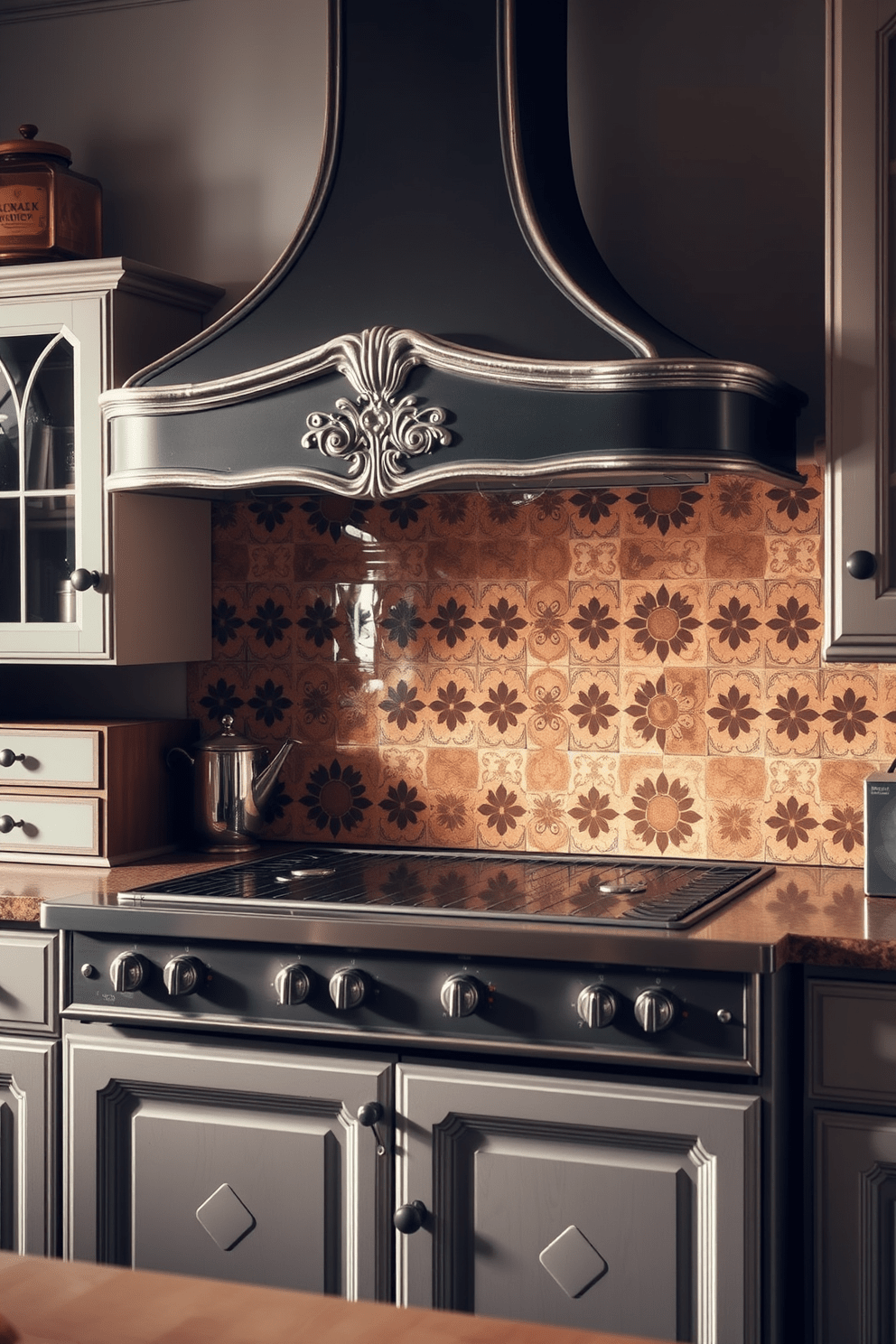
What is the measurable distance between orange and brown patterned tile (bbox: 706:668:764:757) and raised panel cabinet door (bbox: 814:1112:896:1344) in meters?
0.78

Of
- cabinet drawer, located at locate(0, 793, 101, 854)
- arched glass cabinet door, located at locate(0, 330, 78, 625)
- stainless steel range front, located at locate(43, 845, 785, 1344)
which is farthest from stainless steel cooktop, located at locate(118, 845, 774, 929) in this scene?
arched glass cabinet door, located at locate(0, 330, 78, 625)

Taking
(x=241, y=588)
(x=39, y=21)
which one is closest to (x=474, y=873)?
(x=241, y=588)

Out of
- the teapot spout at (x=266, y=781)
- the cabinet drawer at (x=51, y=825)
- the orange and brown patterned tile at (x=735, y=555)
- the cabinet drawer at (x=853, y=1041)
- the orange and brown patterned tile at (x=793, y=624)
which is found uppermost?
the orange and brown patterned tile at (x=735, y=555)

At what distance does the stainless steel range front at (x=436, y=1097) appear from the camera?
1.88 m

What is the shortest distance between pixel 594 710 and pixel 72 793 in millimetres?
955

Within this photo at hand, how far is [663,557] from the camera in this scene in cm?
261

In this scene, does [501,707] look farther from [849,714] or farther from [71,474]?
[71,474]

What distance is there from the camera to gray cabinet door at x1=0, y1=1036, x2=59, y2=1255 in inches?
87.9

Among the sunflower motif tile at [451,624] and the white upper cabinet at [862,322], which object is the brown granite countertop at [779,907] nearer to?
the white upper cabinet at [862,322]

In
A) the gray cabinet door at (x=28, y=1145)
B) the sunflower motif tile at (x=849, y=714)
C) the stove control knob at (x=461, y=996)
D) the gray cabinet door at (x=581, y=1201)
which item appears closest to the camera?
the gray cabinet door at (x=581, y=1201)

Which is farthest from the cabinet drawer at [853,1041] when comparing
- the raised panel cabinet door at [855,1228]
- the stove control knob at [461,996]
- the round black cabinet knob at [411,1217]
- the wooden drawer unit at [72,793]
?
the wooden drawer unit at [72,793]

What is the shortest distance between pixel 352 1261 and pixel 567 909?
1.88ft

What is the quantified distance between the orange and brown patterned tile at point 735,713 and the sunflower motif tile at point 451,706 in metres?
0.45

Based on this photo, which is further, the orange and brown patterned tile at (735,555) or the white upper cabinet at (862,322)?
the orange and brown patterned tile at (735,555)
